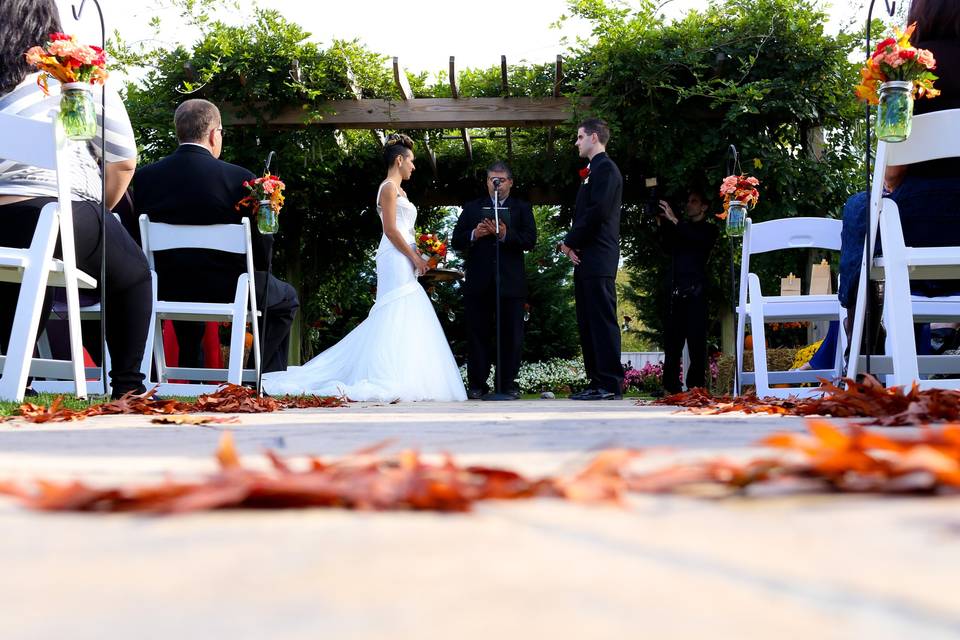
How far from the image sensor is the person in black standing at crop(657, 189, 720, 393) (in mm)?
8109

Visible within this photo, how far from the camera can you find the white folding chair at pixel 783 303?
4992 millimetres

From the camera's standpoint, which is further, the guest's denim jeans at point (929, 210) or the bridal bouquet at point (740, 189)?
the bridal bouquet at point (740, 189)

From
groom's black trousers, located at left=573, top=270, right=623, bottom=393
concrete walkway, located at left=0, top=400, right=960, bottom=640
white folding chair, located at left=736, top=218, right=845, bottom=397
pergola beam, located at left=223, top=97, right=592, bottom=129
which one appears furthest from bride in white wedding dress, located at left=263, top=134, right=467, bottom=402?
concrete walkway, located at left=0, top=400, right=960, bottom=640

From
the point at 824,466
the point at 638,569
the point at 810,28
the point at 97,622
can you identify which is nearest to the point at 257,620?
the point at 97,622

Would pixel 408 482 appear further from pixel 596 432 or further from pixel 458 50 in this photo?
pixel 458 50

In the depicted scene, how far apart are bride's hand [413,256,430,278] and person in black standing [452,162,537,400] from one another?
403 mm

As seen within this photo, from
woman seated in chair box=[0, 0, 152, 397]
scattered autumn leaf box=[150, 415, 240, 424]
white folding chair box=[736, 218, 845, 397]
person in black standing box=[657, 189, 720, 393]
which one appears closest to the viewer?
scattered autumn leaf box=[150, 415, 240, 424]

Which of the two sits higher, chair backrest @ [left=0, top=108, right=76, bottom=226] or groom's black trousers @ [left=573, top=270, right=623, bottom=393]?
chair backrest @ [left=0, top=108, right=76, bottom=226]

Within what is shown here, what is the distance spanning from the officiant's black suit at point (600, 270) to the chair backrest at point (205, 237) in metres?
2.53

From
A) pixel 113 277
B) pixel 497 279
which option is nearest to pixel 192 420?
pixel 113 277

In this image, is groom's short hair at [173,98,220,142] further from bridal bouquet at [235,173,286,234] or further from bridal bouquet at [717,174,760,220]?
bridal bouquet at [717,174,760,220]

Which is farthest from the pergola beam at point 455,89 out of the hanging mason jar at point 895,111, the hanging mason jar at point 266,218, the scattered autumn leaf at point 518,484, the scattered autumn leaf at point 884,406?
the scattered autumn leaf at point 518,484

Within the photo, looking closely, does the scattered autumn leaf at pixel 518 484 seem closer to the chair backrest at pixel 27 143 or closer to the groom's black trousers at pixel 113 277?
the chair backrest at pixel 27 143

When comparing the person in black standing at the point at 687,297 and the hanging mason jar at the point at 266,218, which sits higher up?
the hanging mason jar at the point at 266,218
